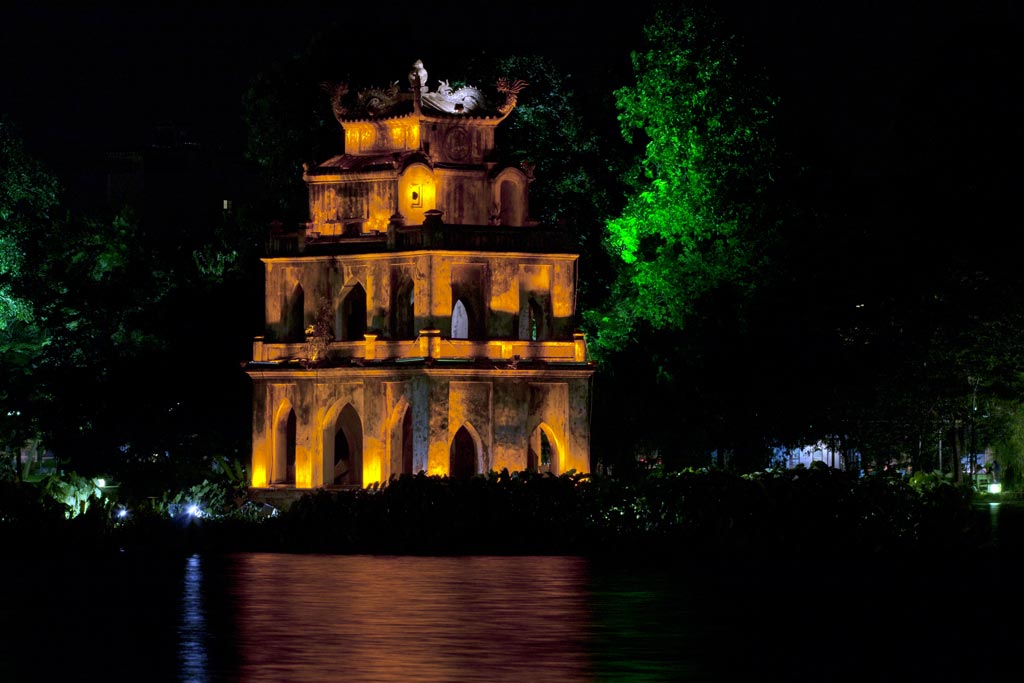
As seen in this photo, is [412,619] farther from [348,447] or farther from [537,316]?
[348,447]

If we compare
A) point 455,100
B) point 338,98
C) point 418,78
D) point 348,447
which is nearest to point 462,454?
point 348,447

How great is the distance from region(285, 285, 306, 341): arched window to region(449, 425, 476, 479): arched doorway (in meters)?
5.10

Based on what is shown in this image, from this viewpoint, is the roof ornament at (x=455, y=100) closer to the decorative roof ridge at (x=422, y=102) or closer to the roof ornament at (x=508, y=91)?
the decorative roof ridge at (x=422, y=102)

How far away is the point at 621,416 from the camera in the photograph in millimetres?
61250

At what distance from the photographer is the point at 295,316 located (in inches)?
2050

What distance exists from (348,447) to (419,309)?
7295 millimetres

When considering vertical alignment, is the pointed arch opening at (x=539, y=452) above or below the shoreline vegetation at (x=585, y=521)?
above

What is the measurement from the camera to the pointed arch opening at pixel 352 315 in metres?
51.4

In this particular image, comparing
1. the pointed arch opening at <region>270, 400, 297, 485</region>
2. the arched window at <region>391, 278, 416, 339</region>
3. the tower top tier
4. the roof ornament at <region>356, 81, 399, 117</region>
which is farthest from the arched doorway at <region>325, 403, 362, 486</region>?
the roof ornament at <region>356, 81, 399, 117</region>

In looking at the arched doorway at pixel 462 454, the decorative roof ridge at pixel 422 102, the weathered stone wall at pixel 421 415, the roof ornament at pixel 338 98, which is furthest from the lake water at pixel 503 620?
the roof ornament at pixel 338 98

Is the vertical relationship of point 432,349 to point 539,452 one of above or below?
above

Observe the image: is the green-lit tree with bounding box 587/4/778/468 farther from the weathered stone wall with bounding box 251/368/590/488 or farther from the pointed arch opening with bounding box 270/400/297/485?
the pointed arch opening with bounding box 270/400/297/485

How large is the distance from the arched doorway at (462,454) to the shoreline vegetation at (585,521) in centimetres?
963

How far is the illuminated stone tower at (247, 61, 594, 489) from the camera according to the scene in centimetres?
4972
